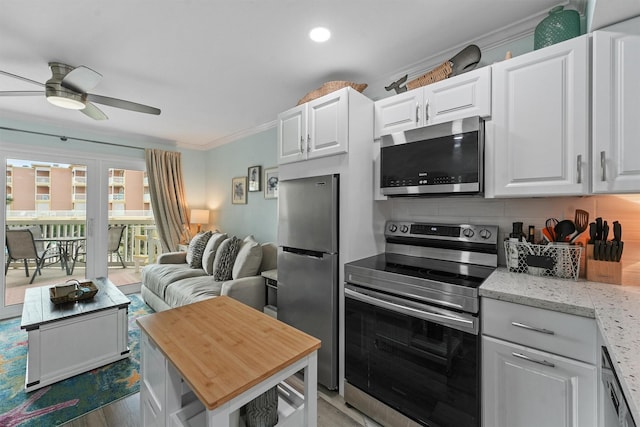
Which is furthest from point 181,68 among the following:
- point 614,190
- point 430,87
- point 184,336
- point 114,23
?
point 614,190

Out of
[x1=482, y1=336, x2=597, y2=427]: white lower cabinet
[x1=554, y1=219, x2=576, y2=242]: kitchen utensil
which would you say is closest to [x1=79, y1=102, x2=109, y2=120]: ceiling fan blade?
[x1=482, y1=336, x2=597, y2=427]: white lower cabinet

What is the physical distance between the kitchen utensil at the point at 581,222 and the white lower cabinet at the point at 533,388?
0.75 meters

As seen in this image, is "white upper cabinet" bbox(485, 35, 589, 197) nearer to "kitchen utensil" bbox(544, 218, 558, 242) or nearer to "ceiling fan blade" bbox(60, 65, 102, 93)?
"kitchen utensil" bbox(544, 218, 558, 242)

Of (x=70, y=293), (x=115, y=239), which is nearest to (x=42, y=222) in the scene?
(x=115, y=239)

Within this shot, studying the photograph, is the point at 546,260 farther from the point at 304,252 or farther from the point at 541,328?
the point at 304,252

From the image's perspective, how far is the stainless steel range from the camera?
1375 millimetres

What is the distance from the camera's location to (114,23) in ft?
5.74

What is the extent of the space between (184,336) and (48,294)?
8.20 feet

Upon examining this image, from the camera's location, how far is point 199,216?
4.66m

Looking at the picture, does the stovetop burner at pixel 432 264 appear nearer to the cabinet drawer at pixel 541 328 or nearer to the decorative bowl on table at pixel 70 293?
the cabinet drawer at pixel 541 328

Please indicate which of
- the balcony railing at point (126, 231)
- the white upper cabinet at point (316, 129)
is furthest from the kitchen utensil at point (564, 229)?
the balcony railing at point (126, 231)

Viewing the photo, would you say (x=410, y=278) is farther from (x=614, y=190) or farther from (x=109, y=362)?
(x=109, y=362)

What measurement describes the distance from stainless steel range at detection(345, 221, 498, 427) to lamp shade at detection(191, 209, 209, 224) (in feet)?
11.7

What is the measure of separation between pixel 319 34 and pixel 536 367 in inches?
86.6
